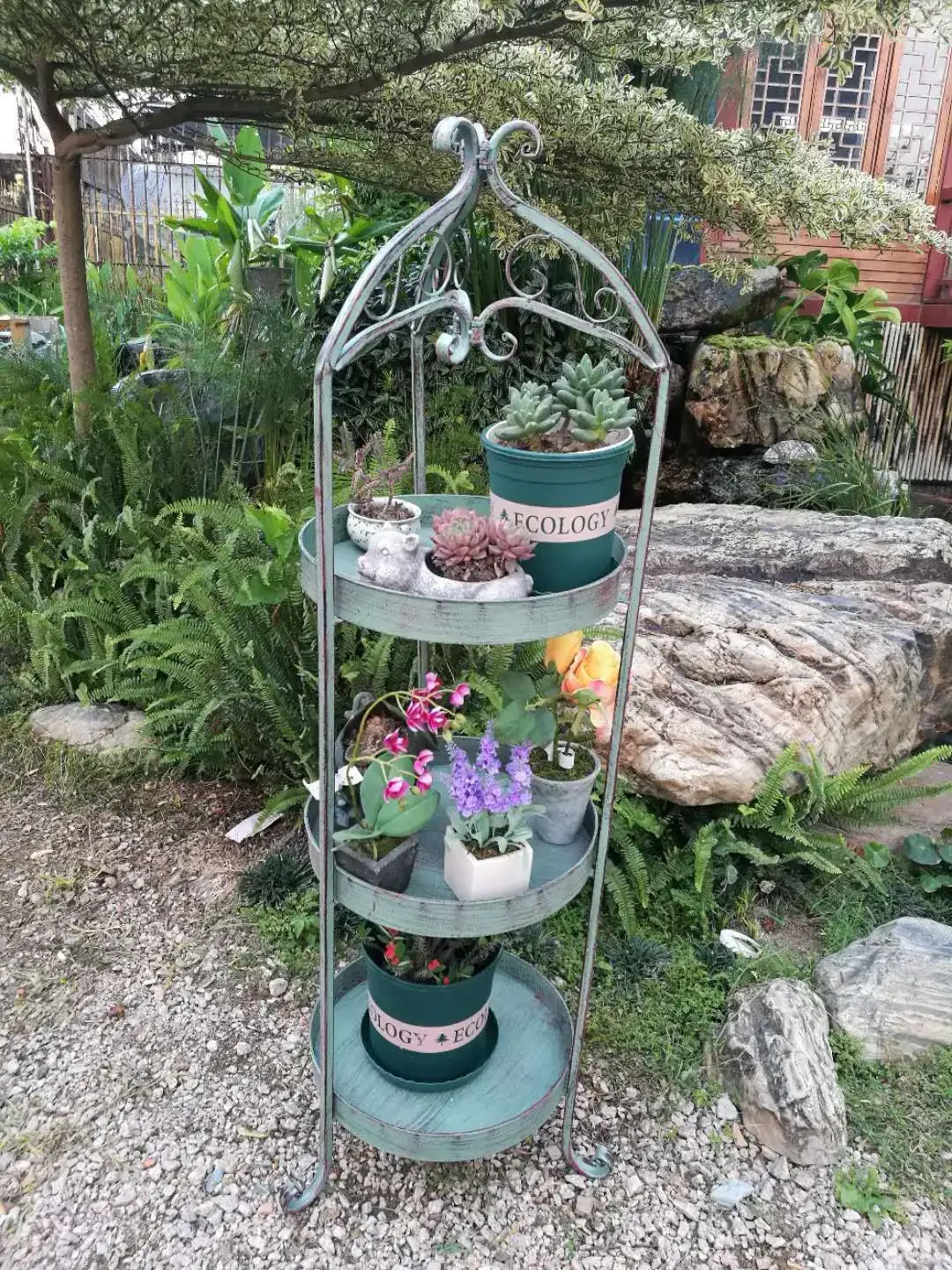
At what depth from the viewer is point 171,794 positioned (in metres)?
3.25

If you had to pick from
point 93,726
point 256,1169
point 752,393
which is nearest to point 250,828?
point 93,726

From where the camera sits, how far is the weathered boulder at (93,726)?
11.1 feet

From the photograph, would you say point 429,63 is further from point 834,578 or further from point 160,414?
point 834,578

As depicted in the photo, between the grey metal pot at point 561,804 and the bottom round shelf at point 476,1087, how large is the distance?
0.52 meters

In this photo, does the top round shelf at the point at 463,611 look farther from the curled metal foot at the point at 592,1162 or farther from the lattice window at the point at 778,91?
the lattice window at the point at 778,91

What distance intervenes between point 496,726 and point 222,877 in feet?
4.98

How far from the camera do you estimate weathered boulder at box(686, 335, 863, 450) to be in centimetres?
557

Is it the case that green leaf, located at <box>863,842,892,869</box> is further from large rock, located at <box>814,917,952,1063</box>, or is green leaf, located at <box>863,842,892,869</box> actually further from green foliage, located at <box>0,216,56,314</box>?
green foliage, located at <box>0,216,56,314</box>

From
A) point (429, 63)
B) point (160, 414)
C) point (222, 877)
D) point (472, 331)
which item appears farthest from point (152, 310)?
point (472, 331)

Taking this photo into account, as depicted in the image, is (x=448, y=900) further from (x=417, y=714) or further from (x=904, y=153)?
(x=904, y=153)

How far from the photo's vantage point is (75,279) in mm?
4219

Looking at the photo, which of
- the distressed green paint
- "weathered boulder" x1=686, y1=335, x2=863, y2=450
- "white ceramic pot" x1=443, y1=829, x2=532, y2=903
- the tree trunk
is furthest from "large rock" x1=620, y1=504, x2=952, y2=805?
the tree trunk

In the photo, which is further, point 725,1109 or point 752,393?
point 752,393

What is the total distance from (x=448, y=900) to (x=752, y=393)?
465cm
